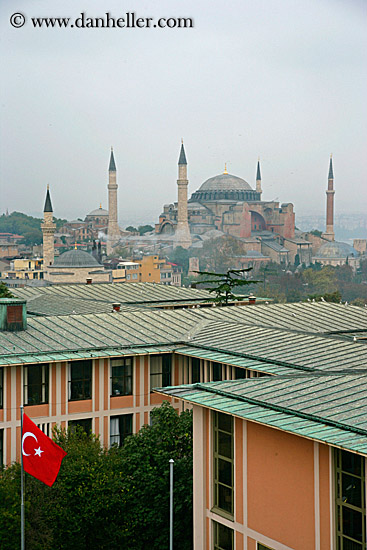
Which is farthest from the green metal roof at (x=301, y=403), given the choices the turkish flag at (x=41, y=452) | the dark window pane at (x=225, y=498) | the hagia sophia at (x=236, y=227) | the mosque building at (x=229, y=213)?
the mosque building at (x=229, y=213)

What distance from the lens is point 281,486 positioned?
11117mm

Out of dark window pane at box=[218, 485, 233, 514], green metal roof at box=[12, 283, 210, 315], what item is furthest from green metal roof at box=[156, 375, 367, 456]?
green metal roof at box=[12, 283, 210, 315]

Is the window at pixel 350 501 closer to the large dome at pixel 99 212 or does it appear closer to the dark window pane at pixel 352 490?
the dark window pane at pixel 352 490

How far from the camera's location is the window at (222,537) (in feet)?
39.7

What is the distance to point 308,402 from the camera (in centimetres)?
1151

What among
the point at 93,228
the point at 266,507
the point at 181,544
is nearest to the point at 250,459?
the point at 266,507

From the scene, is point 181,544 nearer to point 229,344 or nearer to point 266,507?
point 266,507

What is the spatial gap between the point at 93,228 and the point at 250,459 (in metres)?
150

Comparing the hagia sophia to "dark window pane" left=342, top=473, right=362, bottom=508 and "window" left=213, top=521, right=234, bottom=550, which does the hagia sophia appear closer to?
"window" left=213, top=521, right=234, bottom=550

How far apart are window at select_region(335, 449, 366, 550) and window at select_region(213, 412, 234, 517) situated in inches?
82.8

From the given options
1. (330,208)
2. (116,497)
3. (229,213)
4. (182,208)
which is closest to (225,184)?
(229,213)

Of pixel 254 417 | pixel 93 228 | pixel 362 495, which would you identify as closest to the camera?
pixel 362 495

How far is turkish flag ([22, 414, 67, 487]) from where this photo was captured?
11.9 metres

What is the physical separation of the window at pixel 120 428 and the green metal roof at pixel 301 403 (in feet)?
15.9
